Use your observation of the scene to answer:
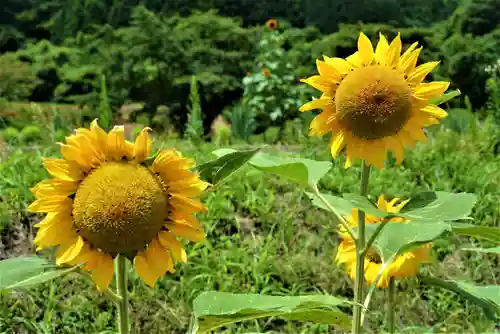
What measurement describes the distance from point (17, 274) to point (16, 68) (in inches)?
656

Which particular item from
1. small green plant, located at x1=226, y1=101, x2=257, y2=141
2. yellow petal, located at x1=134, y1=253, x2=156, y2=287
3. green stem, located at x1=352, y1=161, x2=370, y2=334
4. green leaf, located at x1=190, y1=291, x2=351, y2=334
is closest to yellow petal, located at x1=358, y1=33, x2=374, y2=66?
green stem, located at x1=352, y1=161, x2=370, y2=334

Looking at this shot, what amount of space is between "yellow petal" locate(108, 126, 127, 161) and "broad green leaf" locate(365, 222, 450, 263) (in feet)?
1.44

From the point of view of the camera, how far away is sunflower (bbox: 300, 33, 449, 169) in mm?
1169

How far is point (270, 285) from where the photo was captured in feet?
9.66

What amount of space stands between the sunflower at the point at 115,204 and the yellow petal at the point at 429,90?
466mm

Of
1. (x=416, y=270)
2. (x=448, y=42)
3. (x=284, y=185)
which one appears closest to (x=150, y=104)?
(x=448, y=42)

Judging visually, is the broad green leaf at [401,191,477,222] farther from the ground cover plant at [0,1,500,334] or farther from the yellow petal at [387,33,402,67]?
the yellow petal at [387,33,402,67]

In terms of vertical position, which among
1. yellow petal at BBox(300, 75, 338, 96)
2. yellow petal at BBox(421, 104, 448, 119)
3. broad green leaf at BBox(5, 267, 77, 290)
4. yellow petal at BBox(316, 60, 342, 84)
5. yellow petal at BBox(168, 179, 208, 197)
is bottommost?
broad green leaf at BBox(5, 267, 77, 290)

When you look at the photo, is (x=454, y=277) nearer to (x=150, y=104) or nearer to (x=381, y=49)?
(x=381, y=49)

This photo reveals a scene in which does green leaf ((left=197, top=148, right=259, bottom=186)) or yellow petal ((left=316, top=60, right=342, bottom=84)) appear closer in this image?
green leaf ((left=197, top=148, right=259, bottom=186))

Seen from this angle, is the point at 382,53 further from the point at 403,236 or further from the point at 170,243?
the point at 170,243

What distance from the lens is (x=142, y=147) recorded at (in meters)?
0.91

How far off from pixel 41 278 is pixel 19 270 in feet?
0.18

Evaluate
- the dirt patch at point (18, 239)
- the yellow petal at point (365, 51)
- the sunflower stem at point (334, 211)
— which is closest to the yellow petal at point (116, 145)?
the sunflower stem at point (334, 211)
